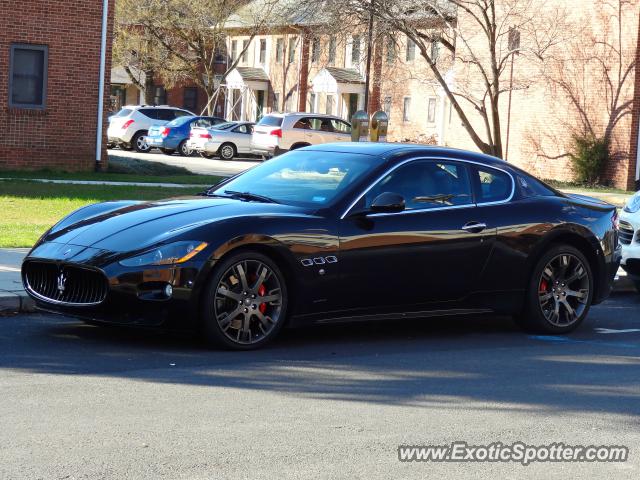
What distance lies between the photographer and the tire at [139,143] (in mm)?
41875

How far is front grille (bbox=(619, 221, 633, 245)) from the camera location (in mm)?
12305

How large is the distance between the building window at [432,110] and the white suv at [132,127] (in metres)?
11.3

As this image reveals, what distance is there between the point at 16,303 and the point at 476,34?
2817 centimetres

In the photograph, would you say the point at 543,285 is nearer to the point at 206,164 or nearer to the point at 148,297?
the point at 148,297

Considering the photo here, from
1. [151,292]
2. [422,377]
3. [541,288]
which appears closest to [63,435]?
[151,292]

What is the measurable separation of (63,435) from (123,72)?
59.3 metres

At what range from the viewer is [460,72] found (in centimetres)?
3650

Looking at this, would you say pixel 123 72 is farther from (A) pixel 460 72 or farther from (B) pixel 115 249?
(B) pixel 115 249

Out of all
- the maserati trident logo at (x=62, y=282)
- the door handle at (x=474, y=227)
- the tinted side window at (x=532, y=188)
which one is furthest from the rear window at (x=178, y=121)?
the maserati trident logo at (x=62, y=282)

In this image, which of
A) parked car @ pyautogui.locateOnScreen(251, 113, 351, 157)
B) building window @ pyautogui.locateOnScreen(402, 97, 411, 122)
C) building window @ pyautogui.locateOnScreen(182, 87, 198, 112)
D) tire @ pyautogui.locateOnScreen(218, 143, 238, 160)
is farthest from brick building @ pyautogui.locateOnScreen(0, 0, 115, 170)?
building window @ pyautogui.locateOnScreen(182, 87, 198, 112)

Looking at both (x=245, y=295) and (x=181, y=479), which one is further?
→ (x=245, y=295)

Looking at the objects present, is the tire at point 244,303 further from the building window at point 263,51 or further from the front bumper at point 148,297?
the building window at point 263,51

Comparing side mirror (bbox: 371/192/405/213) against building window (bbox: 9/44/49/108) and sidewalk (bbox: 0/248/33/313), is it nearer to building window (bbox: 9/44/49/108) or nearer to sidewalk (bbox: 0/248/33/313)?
sidewalk (bbox: 0/248/33/313)

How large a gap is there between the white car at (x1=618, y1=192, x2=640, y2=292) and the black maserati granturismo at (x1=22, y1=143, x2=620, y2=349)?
1.96m
